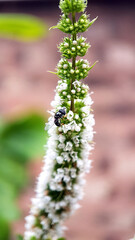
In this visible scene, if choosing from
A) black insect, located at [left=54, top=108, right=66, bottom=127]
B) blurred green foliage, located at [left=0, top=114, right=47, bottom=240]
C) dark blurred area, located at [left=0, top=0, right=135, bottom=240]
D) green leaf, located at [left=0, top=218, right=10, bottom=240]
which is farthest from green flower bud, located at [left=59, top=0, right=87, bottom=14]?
dark blurred area, located at [left=0, top=0, right=135, bottom=240]

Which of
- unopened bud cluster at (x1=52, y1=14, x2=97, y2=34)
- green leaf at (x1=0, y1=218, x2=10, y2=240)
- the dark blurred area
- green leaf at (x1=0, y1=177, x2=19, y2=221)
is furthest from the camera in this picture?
the dark blurred area

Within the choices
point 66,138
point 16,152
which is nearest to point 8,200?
point 16,152

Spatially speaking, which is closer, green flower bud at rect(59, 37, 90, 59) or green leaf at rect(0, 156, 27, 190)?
green flower bud at rect(59, 37, 90, 59)

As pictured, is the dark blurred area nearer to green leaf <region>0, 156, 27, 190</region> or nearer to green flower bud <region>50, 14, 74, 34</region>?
green leaf <region>0, 156, 27, 190</region>

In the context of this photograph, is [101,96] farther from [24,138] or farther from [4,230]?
[4,230]

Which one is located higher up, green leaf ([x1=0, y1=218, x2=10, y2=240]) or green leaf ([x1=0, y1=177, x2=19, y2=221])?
green leaf ([x1=0, y1=177, x2=19, y2=221])

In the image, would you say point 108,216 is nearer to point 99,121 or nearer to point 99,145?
point 99,145

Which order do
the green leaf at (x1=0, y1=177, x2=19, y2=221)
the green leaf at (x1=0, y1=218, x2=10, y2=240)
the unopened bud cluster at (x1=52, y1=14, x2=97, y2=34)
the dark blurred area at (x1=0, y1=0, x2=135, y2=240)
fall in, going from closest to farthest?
the unopened bud cluster at (x1=52, y1=14, x2=97, y2=34) → the green leaf at (x1=0, y1=218, x2=10, y2=240) → the green leaf at (x1=0, y1=177, x2=19, y2=221) → the dark blurred area at (x1=0, y1=0, x2=135, y2=240)

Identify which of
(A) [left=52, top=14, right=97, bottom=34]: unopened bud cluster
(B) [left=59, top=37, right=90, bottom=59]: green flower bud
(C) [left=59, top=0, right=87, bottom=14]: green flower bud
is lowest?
(B) [left=59, top=37, right=90, bottom=59]: green flower bud
